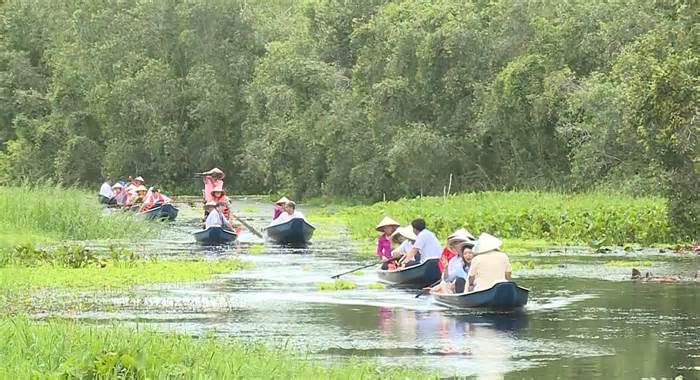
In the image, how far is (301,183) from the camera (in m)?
65.1

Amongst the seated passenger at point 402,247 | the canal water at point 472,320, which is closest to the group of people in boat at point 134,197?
the canal water at point 472,320

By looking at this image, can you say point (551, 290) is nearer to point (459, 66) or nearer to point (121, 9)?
point (459, 66)

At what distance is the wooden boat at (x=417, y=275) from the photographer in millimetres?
23797

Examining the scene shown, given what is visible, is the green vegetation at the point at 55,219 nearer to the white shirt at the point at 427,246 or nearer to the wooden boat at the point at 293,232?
the wooden boat at the point at 293,232

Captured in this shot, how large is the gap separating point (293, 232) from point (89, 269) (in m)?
10.3

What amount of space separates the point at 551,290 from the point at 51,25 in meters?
65.9

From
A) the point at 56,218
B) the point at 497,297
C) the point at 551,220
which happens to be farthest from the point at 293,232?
the point at 497,297

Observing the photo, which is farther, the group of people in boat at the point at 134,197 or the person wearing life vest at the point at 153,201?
the group of people in boat at the point at 134,197

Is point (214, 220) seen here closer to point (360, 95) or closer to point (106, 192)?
point (360, 95)

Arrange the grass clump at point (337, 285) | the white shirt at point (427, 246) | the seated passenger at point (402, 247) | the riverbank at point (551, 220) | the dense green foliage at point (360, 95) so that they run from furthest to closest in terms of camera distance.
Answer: the dense green foliage at point (360, 95) < the riverbank at point (551, 220) < the seated passenger at point (402, 247) < the white shirt at point (427, 246) < the grass clump at point (337, 285)

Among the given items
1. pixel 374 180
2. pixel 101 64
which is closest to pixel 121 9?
pixel 101 64

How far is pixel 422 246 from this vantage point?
24.3m

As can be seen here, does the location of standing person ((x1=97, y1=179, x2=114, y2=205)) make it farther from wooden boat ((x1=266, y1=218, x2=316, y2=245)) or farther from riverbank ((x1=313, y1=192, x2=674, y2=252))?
wooden boat ((x1=266, y1=218, x2=316, y2=245))

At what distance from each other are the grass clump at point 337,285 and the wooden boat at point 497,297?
4.03m
